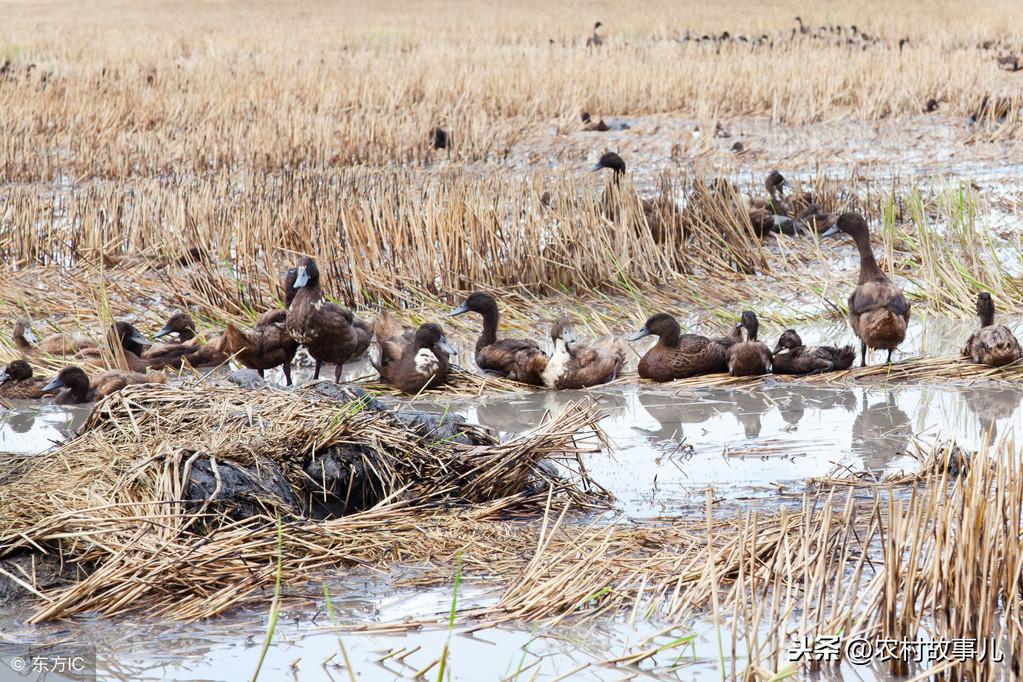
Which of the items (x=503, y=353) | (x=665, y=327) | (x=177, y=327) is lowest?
(x=177, y=327)

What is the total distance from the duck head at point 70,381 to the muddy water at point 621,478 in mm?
173

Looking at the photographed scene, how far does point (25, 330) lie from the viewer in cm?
824

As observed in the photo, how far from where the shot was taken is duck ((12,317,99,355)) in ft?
24.9

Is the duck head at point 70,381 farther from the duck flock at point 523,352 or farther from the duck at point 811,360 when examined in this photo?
the duck at point 811,360

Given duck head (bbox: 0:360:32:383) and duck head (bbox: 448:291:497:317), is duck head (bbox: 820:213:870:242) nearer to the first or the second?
duck head (bbox: 448:291:497:317)

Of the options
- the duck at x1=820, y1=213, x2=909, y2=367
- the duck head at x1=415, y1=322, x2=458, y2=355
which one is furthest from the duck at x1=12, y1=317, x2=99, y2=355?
the duck at x1=820, y1=213, x2=909, y2=367

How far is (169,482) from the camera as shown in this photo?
13.9 ft

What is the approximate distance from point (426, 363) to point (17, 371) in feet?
8.14

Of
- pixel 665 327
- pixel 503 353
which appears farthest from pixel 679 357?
pixel 503 353

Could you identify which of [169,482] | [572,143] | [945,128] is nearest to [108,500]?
[169,482]

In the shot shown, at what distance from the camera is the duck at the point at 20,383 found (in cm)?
692

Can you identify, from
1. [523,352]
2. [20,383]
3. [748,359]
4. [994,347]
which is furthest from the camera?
[523,352]

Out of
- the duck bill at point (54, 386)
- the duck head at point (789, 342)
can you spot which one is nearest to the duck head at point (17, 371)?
the duck bill at point (54, 386)

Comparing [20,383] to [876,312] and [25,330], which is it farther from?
[876,312]
